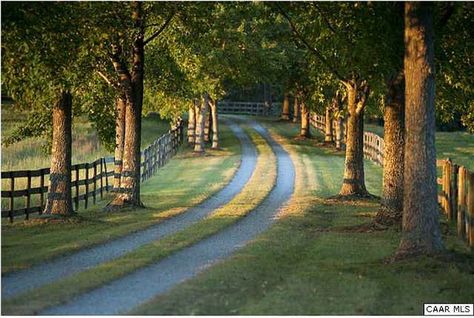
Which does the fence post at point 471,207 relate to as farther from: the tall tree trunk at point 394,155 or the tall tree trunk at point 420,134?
the tall tree trunk at point 394,155

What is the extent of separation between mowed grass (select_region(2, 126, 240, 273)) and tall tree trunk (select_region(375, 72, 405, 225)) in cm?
609

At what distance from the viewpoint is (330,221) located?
79.9 feet

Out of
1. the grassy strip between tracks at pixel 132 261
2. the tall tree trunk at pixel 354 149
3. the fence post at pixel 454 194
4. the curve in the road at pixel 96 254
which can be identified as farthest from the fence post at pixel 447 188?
the curve in the road at pixel 96 254

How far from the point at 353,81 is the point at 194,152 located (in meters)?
25.2

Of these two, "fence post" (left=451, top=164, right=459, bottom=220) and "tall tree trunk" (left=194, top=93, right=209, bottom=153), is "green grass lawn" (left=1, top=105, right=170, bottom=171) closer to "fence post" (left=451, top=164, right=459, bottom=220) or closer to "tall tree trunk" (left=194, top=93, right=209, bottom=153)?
"tall tree trunk" (left=194, top=93, right=209, bottom=153)

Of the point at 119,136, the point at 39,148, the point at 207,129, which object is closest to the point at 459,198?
the point at 119,136

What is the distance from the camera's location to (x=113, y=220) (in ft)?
80.3

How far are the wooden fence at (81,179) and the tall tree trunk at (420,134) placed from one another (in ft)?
35.3

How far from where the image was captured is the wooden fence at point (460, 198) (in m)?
18.6

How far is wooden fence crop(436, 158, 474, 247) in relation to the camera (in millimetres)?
18578

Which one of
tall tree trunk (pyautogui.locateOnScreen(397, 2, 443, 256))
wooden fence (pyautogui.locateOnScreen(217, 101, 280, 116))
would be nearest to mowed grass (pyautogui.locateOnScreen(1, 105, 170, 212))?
tall tree trunk (pyautogui.locateOnScreen(397, 2, 443, 256))

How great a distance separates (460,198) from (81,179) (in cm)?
1883

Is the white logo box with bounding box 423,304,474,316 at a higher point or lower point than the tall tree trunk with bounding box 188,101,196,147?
lower

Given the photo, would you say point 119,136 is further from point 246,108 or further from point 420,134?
point 246,108
